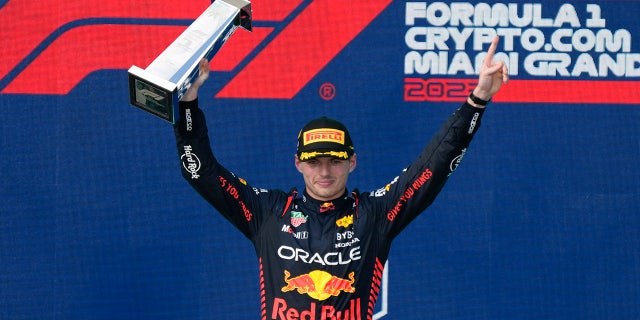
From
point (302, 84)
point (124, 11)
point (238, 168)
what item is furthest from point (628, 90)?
point (124, 11)

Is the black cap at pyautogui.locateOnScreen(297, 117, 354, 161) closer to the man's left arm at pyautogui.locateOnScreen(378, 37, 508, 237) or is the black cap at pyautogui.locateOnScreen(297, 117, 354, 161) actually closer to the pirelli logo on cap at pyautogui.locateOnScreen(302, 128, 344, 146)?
the pirelli logo on cap at pyautogui.locateOnScreen(302, 128, 344, 146)

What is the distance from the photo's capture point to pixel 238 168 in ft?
15.6

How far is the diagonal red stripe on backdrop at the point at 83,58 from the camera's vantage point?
4.73 metres

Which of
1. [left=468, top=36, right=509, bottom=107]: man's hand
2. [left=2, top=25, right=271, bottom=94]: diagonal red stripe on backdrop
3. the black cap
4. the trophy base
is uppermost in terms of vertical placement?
[left=2, top=25, right=271, bottom=94]: diagonal red stripe on backdrop

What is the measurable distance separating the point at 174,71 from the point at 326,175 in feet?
1.93

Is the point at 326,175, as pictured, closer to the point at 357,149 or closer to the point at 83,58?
the point at 357,149

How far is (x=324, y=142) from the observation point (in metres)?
3.18

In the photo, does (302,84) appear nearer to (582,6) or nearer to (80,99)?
(80,99)

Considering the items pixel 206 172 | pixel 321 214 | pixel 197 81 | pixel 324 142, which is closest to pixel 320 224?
pixel 321 214

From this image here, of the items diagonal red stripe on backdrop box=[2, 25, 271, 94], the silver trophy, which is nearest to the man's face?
the silver trophy

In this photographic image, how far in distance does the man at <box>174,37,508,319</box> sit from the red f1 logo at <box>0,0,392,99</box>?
149 centimetres

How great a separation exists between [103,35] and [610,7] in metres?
2.38

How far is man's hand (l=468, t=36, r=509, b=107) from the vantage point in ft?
9.56

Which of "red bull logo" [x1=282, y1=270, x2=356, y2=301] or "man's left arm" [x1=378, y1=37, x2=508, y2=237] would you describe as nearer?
"man's left arm" [x1=378, y1=37, x2=508, y2=237]
